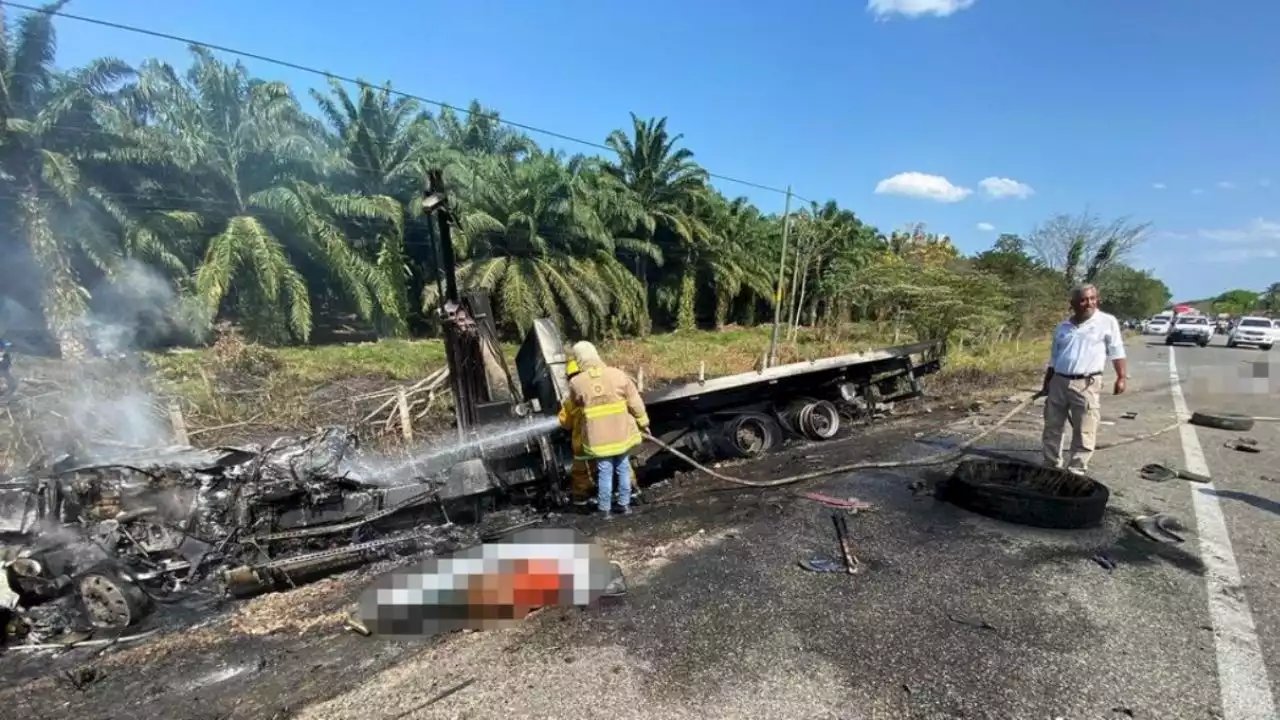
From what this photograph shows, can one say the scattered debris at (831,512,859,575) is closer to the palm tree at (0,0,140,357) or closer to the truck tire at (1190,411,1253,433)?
the truck tire at (1190,411,1253,433)

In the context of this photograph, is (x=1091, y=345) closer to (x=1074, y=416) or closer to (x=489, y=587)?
(x=1074, y=416)

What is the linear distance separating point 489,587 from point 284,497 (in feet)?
8.44

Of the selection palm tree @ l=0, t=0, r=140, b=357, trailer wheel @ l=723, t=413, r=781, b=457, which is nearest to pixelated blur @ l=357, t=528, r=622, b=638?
trailer wheel @ l=723, t=413, r=781, b=457

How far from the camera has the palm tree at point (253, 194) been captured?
669 inches

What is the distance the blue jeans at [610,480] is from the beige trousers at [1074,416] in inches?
152

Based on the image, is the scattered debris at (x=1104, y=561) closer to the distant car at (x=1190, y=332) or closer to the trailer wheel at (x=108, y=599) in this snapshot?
the trailer wheel at (x=108, y=599)

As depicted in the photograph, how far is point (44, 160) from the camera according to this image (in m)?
13.2

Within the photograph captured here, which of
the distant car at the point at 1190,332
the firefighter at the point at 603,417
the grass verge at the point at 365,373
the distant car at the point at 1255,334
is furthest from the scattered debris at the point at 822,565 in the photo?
the distant car at the point at 1190,332

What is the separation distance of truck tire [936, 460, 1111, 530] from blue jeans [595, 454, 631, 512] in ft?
8.82

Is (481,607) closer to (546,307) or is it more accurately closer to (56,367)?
(56,367)

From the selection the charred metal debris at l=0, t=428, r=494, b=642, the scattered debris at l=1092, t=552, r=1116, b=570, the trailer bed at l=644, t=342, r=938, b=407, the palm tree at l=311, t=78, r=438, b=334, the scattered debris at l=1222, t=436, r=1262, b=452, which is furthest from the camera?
the palm tree at l=311, t=78, r=438, b=334

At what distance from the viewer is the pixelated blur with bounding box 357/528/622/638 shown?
3.40 metres

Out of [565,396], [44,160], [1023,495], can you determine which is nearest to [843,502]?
[1023,495]

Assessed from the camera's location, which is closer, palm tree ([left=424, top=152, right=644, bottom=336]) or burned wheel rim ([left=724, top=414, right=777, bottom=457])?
burned wheel rim ([left=724, top=414, right=777, bottom=457])
